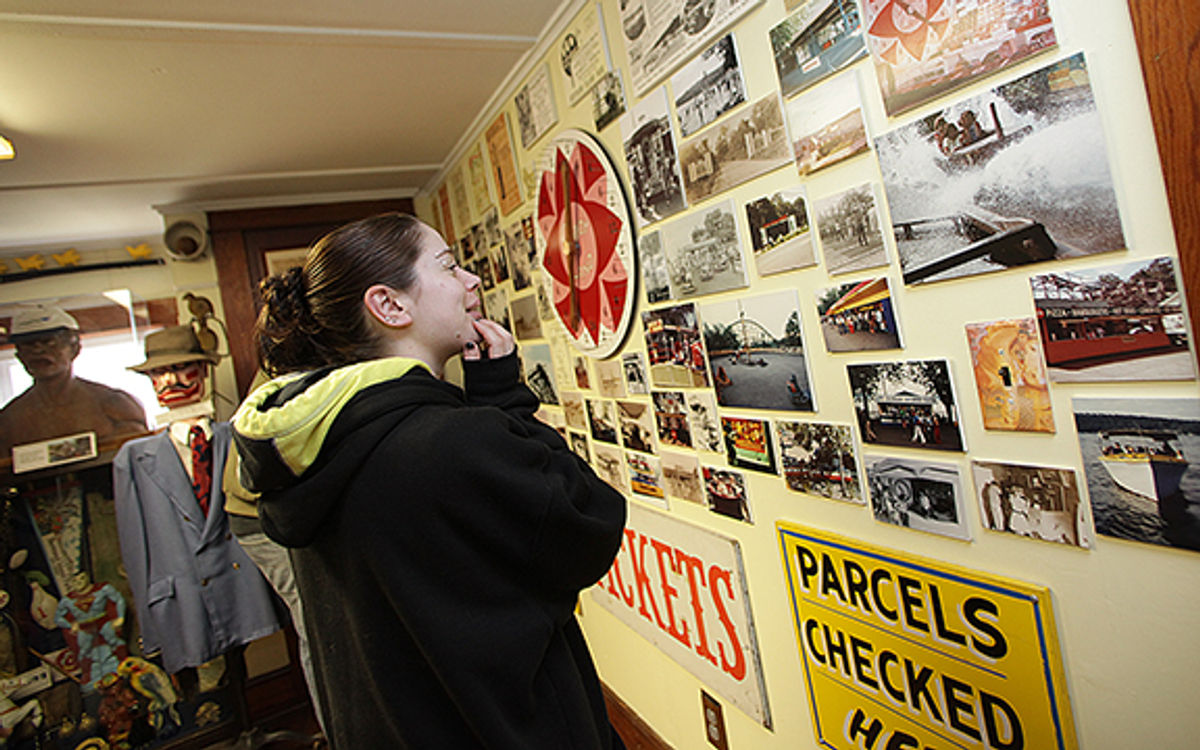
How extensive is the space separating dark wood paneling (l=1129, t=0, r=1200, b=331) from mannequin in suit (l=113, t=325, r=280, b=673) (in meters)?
2.77

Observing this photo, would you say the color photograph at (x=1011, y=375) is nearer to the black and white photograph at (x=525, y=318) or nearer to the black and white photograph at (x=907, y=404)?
the black and white photograph at (x=907, y=404)

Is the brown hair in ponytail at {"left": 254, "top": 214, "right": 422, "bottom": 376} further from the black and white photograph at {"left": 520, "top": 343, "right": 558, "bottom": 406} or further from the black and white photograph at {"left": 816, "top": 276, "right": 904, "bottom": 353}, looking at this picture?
the black and white photograph at {"left": 520, "top": 343, "right": 558, "bottom": 406}

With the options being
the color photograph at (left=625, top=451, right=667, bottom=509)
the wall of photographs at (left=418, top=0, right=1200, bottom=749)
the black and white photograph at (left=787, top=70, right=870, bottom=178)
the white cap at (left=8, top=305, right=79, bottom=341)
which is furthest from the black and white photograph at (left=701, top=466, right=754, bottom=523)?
the white cap at (left=8, top=305, right=79, bottom=341)

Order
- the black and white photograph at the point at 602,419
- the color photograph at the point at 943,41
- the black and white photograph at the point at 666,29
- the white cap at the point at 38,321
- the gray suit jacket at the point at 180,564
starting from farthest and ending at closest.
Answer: the white cap at the point at 38,321 → the gray suit jacket at the point at 180,564 → the black and white photograph at the point at 602,419 → the black and white photograph at the point at 666,29 → the color photograph at the point at 943,41

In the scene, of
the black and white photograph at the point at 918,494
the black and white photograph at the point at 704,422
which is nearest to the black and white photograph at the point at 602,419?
the black and white photograph at the point at 704,422

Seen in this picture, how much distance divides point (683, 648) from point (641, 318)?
0.99 metres

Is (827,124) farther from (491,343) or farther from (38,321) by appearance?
(38,321)

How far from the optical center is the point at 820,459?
1210 mm

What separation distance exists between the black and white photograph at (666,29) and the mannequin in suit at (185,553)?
6.92 feet

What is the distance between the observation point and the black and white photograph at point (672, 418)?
5.26 feet

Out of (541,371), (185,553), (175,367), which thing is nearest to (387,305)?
(541,371)

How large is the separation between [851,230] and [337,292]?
86 cm

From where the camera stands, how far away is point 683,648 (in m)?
1.77

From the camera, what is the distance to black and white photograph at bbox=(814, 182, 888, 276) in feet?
3.30
